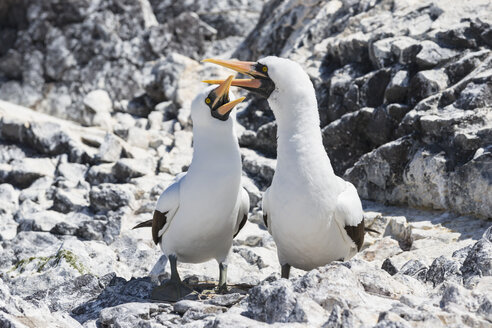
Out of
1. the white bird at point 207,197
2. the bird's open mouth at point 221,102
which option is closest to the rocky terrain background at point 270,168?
the white bird at point 207,197

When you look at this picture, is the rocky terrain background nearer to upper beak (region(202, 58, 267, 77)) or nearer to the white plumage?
the white plumage

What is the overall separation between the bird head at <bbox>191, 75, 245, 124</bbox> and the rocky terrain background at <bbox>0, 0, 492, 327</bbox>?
1.81 meters

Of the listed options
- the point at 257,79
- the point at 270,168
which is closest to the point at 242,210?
the point at 257,79

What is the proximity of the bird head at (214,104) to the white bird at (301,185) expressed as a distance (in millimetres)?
445

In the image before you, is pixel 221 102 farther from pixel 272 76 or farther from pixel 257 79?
pixel 272 76

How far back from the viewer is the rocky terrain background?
493 cm

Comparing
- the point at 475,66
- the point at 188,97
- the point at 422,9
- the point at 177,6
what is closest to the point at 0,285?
the point at 475,66

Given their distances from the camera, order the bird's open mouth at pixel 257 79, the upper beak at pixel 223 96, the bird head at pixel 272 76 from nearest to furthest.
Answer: the bird head at pixel 272 76 < the bird's open mouth at pixel 257 79 < the upper beak at pixel 223 96

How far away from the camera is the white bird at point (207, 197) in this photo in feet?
22.3

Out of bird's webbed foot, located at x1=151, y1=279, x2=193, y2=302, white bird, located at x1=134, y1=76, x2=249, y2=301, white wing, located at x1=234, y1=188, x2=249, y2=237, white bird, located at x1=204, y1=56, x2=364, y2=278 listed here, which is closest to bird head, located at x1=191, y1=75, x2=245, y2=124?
white bird, located at x1=134, y1=76, x2=249, y2=301

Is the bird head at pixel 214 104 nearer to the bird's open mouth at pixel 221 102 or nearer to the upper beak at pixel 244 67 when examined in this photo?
the bird's open mouth at pixel 221 102

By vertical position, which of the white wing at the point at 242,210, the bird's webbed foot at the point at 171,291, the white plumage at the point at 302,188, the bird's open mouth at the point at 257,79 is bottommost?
the bird's webbed foot at the point at 171,291

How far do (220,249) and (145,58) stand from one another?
12.2 meters

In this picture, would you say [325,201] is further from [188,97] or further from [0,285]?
[188,97]
